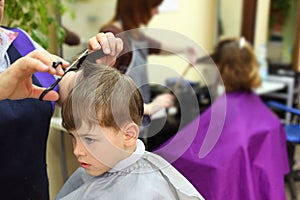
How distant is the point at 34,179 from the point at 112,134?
352mm

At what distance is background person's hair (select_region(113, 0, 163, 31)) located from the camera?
2.05 metres

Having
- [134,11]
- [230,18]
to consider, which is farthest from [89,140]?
[230,18]

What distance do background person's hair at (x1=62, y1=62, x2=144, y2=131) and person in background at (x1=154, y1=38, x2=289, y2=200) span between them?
2.97 ft

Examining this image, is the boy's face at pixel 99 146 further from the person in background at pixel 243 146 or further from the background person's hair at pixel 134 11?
the background person's hair at pixel 134 11

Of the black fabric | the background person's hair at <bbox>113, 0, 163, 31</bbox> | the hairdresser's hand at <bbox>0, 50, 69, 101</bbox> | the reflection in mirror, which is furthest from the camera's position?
the reflection in mirror

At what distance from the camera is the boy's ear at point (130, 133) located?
30.3 inches

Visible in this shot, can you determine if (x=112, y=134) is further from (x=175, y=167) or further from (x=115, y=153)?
(x=175, y=167)

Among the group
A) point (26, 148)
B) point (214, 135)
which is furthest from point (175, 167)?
point (26, 148)

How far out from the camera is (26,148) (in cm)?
95

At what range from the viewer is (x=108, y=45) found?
79 cm

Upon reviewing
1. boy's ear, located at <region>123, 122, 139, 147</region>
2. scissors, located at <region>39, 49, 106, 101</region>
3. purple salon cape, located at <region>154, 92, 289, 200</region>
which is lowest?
purple salon cape, located at <region>154, 92, 289, 200</region>

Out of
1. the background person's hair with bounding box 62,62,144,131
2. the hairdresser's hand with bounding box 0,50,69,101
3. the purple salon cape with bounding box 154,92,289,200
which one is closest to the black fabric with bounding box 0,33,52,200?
the hairdresser's hand with bounding box 0,50,69,101

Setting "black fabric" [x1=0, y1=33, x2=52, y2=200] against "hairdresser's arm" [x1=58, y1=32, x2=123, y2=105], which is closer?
"hairdresser's arm" [x1=58, y1=32, x2=123, y2=105]

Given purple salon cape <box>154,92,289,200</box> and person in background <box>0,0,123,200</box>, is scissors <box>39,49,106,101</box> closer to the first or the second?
person in background <box>0,0,123,200</box>
